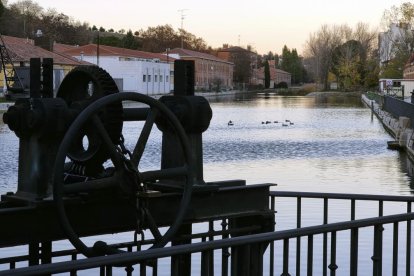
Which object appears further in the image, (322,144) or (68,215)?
(322,144)

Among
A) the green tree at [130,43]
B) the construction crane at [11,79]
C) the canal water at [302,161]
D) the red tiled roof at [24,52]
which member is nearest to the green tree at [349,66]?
the green tree at [130,43]

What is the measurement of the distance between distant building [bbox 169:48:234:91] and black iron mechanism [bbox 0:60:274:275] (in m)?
135

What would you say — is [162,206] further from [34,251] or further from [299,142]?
[299,142]

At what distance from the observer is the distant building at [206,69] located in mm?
146625

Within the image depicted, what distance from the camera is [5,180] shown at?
75.1ft

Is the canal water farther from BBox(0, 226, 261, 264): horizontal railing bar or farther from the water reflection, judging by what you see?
BBox(0, 226, 261, 264): horizontal railing bar

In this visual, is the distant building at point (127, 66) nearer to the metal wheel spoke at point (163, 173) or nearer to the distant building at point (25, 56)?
the distant building at point (25, 56)

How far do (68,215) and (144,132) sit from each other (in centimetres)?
82

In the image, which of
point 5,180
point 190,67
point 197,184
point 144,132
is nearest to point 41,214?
point 144,132

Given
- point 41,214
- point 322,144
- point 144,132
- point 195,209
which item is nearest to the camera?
point 41,214

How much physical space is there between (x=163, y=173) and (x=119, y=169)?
17.1 inches

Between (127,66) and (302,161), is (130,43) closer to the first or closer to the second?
(127,66)

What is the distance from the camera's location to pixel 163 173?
635 cm

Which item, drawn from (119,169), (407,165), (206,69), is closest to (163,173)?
(119,169)
